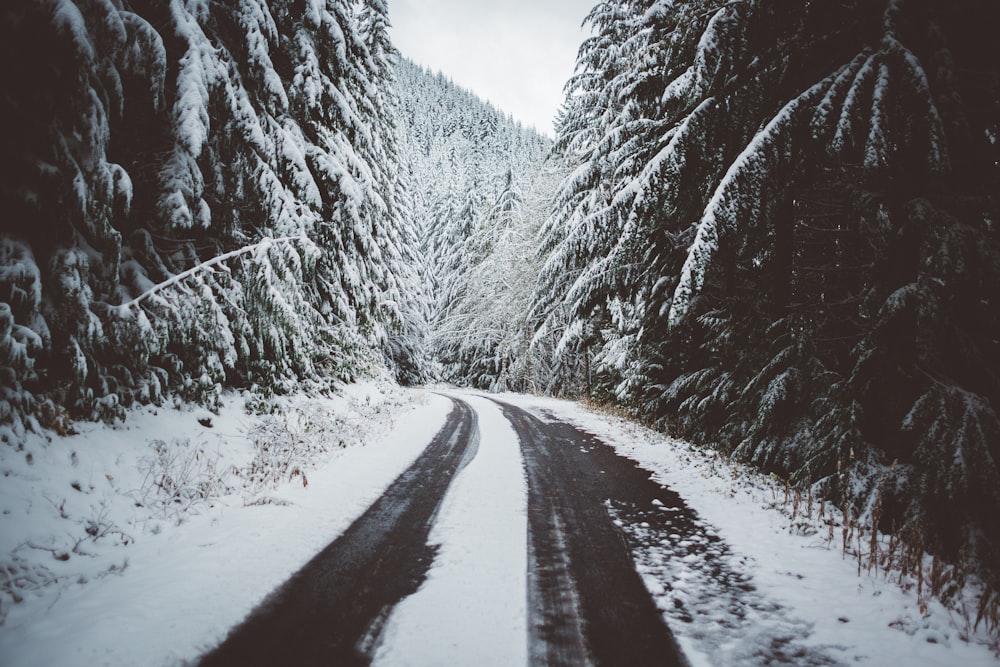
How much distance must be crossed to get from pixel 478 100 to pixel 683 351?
13924cm

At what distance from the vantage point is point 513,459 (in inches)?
325

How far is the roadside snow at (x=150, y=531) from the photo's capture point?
2.81 meters

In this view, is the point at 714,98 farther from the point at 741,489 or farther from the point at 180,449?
the point at 180,449

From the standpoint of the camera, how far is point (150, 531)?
14.4 ft

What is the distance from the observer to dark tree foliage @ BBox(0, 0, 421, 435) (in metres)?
4.30

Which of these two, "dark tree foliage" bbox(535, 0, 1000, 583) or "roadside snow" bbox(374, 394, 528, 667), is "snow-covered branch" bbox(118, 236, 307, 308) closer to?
"roadside snow" bbox(374, 394, 528, 667)

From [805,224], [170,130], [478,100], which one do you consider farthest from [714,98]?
[478,100]

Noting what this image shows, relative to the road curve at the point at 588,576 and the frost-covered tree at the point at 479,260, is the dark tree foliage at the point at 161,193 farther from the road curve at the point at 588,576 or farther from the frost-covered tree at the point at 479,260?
the frost-covered tree at the point at 479,260

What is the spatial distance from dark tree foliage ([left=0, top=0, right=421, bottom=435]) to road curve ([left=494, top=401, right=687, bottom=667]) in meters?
5.33

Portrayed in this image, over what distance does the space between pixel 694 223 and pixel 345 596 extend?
8717 mm

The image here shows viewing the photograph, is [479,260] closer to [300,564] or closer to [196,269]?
[196,269]

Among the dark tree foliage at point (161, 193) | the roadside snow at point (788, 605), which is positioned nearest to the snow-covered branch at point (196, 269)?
the dark tree foliage at point (161, 193)

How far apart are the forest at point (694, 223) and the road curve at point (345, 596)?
3.60 metres

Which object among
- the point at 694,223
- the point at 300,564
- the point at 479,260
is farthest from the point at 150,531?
the point at 479,260
